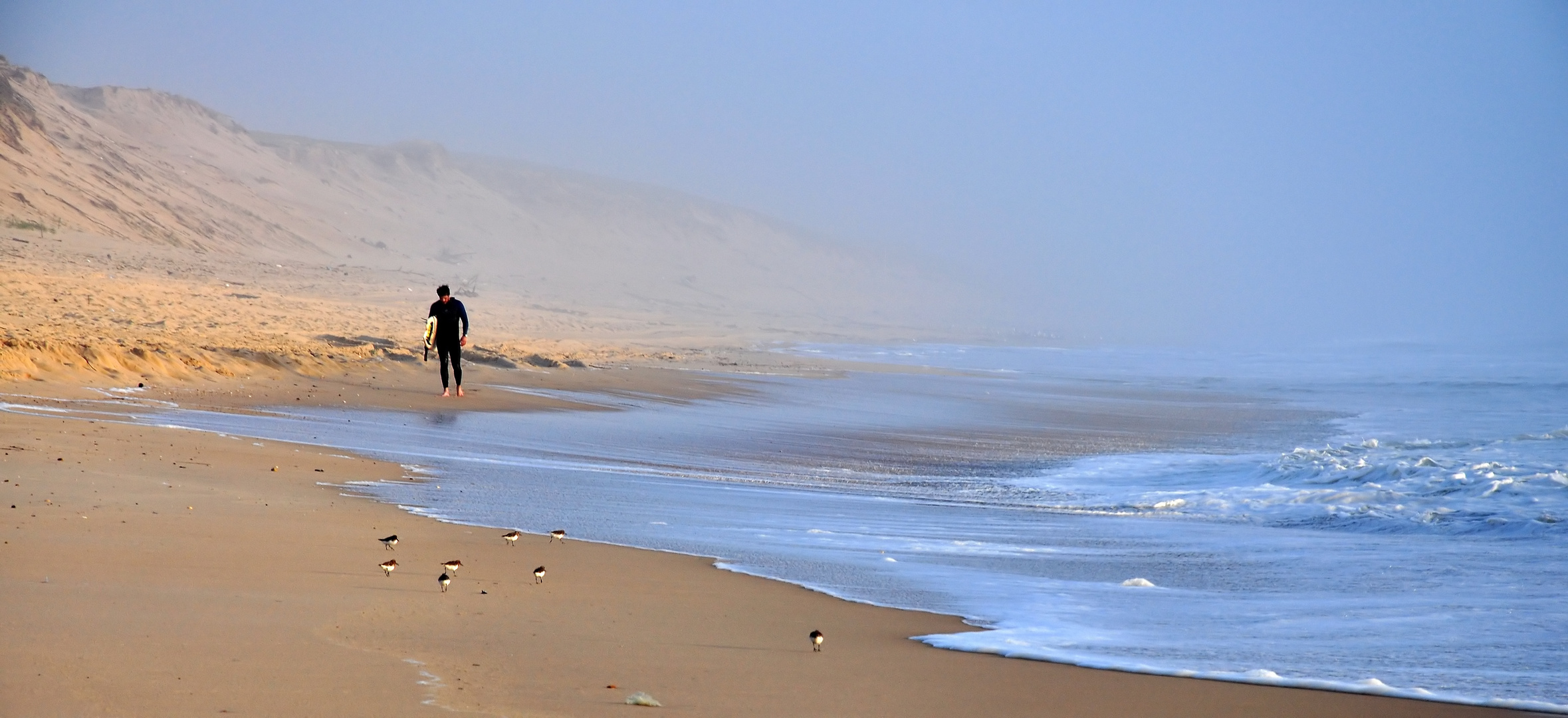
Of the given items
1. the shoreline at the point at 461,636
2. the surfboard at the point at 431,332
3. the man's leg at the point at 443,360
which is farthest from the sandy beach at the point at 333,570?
the surfboard at the point at 431,332

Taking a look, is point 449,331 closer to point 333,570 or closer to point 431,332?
point 431,332

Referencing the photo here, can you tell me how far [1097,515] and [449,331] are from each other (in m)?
7.34

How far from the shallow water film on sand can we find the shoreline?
283 millimetres

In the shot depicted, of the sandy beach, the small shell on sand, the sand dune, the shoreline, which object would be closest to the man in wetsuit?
the sandy beach

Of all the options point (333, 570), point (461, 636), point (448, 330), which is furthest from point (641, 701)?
point (448, 330)

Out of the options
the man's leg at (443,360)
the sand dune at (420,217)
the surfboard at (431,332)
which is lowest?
the man's leg at (443,360)

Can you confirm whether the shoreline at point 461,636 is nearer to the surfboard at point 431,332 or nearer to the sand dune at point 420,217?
the surfboard at point 431,332

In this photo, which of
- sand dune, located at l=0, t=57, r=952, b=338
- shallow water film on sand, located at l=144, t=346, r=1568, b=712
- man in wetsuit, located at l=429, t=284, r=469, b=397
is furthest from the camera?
sand dune, located at l=0, t=57, r=952, b=338

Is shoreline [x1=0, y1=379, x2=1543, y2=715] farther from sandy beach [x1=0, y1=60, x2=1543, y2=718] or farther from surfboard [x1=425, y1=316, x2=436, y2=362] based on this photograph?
surfboard [x1=425, y1=316, x2=436, y2=362]

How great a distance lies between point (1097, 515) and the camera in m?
8.05

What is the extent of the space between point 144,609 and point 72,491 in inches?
85.8

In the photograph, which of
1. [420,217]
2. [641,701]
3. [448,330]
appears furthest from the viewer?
[420,217]

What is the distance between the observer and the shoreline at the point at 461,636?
3.08m

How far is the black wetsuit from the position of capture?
12.8 metres
